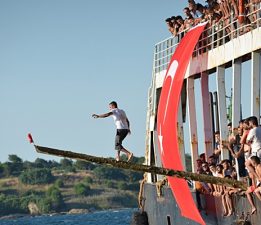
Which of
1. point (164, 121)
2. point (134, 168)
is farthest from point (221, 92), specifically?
point (134, 168)

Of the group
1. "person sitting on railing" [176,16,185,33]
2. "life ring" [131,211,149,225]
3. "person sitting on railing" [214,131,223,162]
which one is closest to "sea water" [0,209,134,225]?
"life ring" [131,211,149,225]

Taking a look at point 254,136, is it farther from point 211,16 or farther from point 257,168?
point 211,16

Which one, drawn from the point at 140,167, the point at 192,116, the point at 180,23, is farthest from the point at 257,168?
the point at 180,23

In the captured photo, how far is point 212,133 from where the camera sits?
91.2ft

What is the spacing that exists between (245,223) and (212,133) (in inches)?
250

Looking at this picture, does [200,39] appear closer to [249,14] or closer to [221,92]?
[221,92]

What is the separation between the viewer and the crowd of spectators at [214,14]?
24.5 m

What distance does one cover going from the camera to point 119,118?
25844 mm

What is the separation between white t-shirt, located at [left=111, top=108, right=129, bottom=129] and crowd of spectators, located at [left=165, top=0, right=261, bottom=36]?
3.03 metres

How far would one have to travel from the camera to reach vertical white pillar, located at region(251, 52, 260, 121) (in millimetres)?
23641

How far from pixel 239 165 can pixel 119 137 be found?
3.74 m

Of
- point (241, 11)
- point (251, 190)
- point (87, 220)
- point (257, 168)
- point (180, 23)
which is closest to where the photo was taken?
point (257, 168)

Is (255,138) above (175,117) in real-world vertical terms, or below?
below

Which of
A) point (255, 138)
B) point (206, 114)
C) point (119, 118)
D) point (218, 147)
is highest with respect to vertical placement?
point (206, 114)
